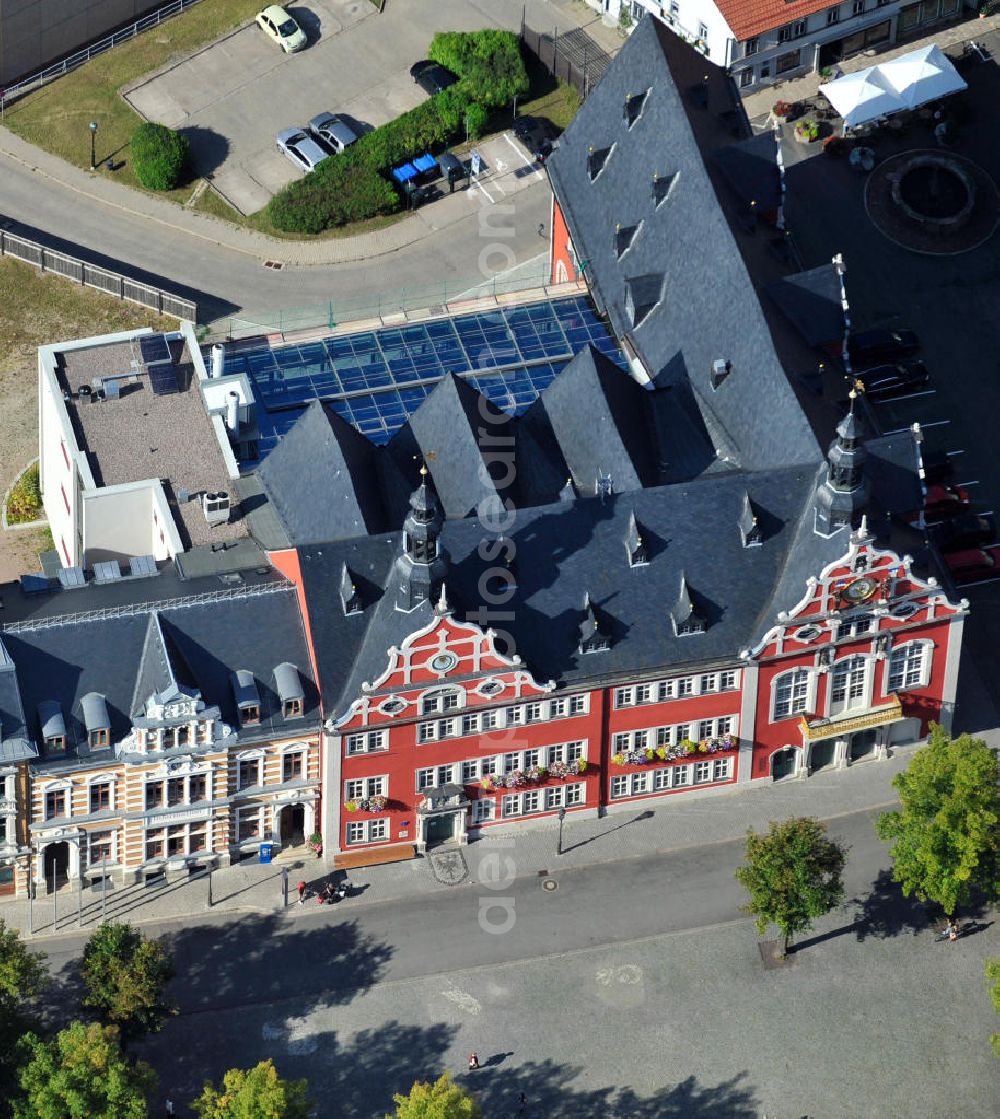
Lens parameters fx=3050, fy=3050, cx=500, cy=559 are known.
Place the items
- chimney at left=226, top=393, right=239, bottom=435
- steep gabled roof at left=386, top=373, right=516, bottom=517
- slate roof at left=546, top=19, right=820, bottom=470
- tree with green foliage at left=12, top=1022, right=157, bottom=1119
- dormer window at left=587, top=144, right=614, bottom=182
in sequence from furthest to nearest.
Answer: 1. dormer window at left=587, top=144, right=614, bottom=182
2. chimney at left=226, top=393, right=239, bottom=435
3. slate roof at left=546, top=19, right=820, bottom=470
4. steep gabled roof at left=386, top=373, right=516, bottom=517
5. tree with green foliage at left=12, top=1022, right=157, bottom=1119

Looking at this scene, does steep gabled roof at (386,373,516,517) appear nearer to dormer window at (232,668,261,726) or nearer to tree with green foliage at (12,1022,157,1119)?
dormer window at (232,668,261,726)

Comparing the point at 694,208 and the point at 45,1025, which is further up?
the point at 694,208

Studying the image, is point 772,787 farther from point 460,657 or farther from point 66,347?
Answer: point 66,347

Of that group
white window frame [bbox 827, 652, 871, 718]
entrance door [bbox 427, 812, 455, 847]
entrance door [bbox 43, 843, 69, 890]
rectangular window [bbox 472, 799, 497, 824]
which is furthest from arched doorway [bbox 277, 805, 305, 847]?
white window frame [bbox 827, 652, 871, 718]

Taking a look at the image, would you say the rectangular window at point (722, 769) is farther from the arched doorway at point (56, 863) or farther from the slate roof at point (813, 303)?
the arched doorway at point (56, 863)

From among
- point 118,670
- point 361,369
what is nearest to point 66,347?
point 361,369

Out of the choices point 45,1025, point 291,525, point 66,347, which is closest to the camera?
point 45,1025

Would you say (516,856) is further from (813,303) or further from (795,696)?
(813,303)
